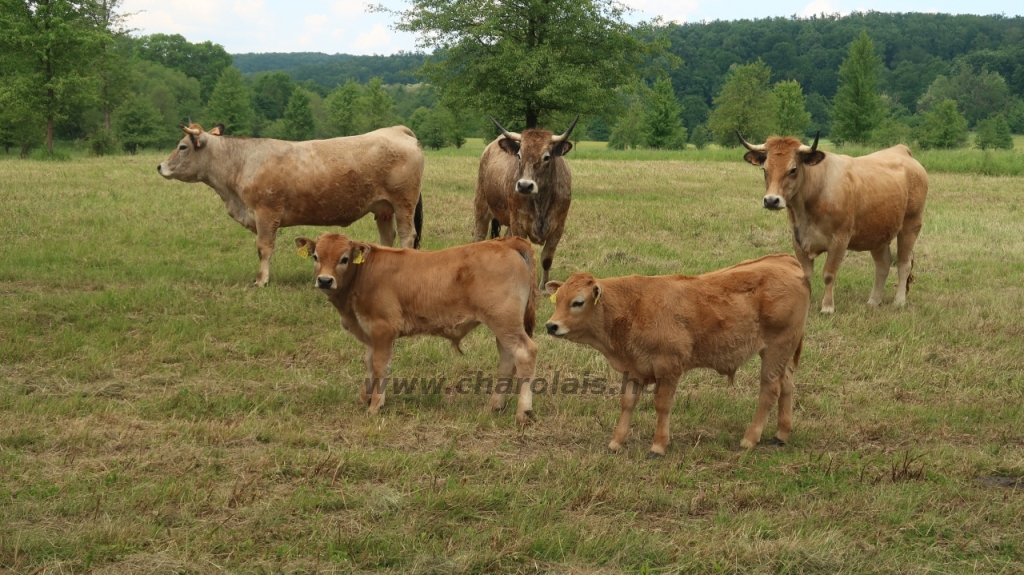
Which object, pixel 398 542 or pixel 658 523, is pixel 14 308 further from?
pixel 658 523

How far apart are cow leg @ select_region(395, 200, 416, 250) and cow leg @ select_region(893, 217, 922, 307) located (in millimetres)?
6315

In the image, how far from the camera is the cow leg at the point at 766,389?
6.53 m

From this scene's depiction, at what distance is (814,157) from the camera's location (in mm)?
10625

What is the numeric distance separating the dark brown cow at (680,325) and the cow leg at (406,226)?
6306mm

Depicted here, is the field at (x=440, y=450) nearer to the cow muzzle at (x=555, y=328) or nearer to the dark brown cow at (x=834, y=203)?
the dark brown cow at (x=834, y=203)

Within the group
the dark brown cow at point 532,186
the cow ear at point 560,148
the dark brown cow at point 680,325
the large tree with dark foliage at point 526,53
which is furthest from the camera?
the large tree with dark foliage at point 526,53

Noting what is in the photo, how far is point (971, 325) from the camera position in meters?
10.2

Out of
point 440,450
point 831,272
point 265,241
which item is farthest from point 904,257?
point 265,241

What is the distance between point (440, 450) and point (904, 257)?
819 centimetres

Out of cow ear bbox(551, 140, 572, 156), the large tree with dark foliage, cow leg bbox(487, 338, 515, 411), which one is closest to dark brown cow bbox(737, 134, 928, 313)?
cow ear bbox(551, 140, 572, 156)

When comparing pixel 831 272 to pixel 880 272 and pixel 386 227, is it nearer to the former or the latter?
pixel 880 272

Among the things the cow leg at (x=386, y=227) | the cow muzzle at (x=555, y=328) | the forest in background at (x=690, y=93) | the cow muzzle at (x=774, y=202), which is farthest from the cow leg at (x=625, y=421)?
the forest in background at (x=690, y=93)

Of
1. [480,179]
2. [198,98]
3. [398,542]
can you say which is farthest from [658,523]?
[198,98]

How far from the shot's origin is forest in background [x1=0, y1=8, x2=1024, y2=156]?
6438 cm
